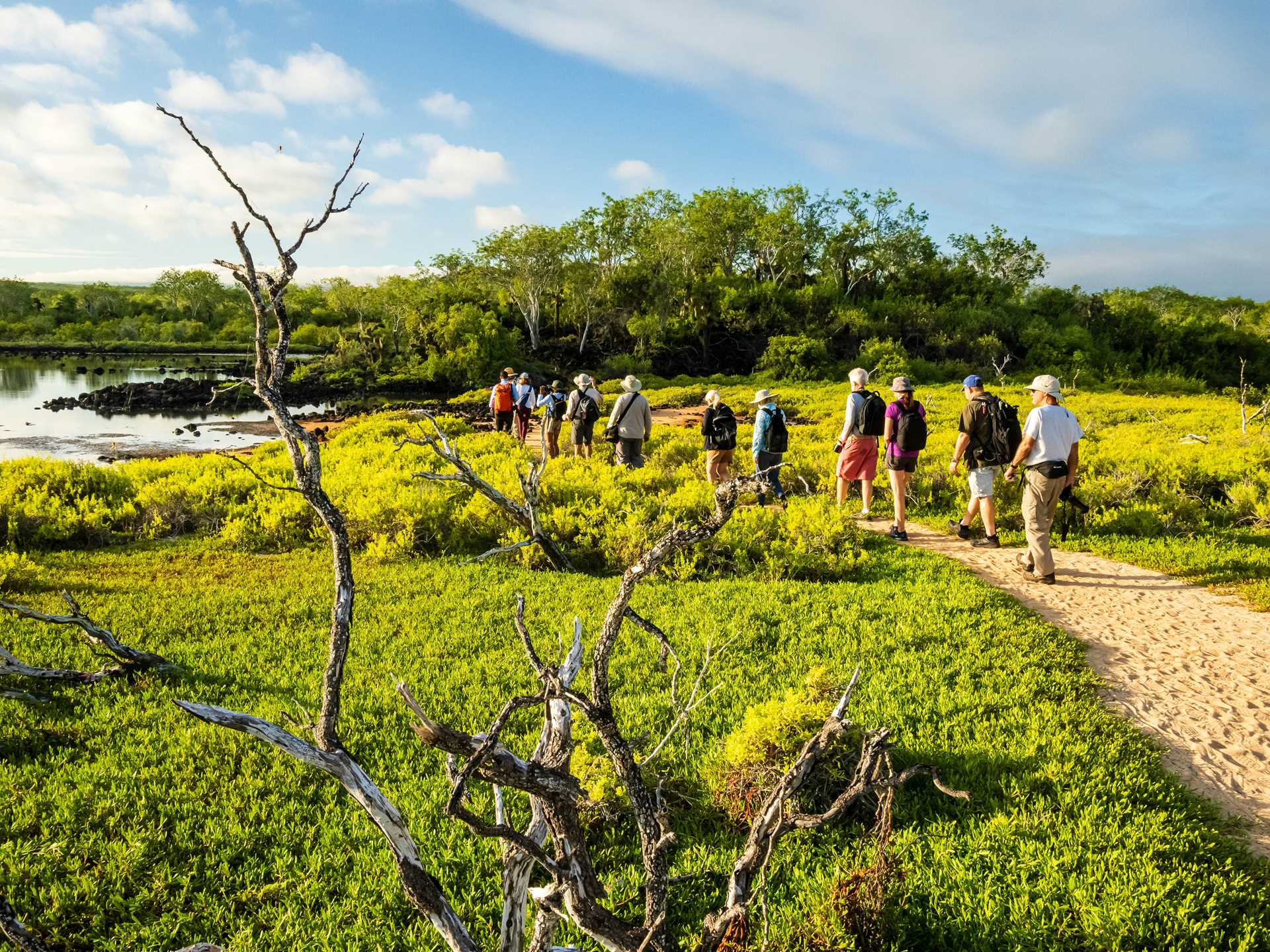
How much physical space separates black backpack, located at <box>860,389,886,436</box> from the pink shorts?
278mm

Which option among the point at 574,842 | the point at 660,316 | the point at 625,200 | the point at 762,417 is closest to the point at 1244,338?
the point at 660,316

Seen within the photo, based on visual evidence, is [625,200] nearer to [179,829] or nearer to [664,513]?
[664,513]

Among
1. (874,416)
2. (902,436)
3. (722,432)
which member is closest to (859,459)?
(874,416)

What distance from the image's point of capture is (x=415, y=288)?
50.2 metres

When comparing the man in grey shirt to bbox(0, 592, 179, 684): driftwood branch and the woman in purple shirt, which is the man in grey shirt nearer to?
the woman in purple shirt

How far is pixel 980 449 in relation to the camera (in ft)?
26.4

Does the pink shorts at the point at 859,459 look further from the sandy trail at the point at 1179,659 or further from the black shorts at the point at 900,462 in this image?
the sandy trail at the point at 1179,659

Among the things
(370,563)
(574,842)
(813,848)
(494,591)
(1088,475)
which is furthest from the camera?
(1088,475)

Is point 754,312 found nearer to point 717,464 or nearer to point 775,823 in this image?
point 717,464

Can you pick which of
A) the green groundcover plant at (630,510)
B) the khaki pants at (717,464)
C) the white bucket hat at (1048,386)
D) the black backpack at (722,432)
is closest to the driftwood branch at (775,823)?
the green groundcover plant at (630,510)

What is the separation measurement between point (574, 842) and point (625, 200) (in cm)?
5120

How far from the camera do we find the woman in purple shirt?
850 centimetres

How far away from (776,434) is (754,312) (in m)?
39.0

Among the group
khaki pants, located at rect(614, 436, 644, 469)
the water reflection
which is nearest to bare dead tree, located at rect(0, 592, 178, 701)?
khaki pants, located at rect(614, 436, 644, 469)
